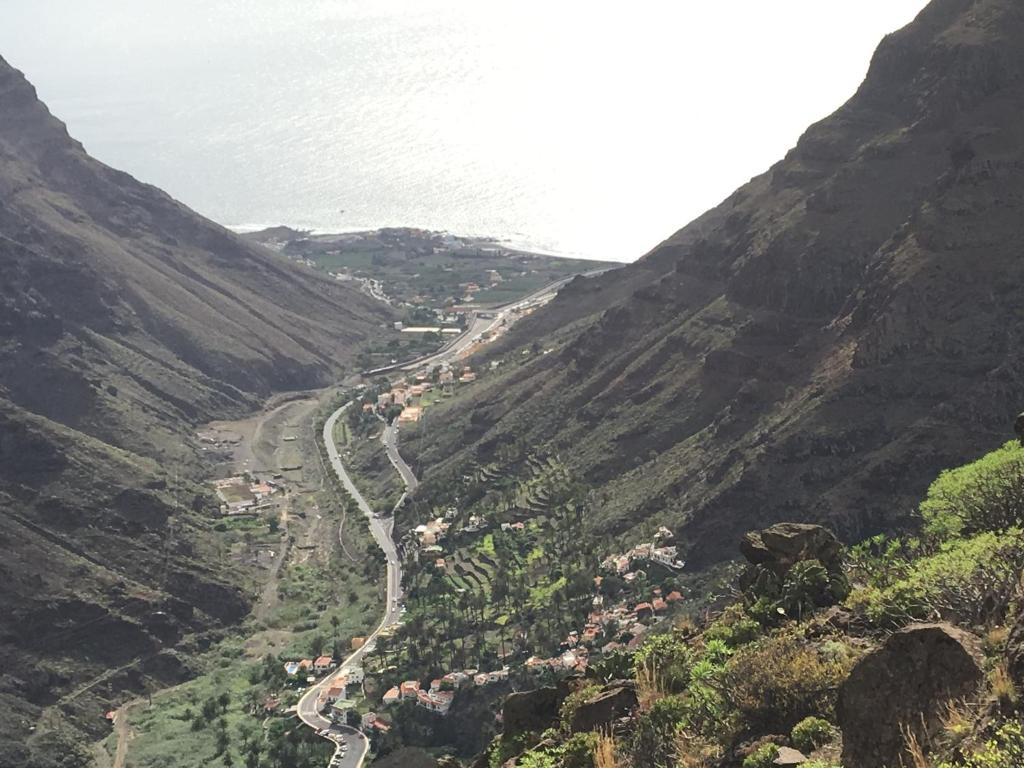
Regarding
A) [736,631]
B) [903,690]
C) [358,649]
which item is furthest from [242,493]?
[903,690]

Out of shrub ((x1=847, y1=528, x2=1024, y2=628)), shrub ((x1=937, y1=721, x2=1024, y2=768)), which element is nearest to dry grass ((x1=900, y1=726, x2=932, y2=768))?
shrub ((x1=937, y1=721, x2=1024, y2=768))

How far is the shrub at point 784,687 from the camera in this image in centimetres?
2145

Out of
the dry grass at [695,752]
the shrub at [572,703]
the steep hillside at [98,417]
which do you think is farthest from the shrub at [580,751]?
the steep hillside at [98,417]

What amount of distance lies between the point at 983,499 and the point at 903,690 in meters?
16.5

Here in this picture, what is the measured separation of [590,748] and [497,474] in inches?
3888

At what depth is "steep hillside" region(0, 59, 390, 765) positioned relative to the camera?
313 ft

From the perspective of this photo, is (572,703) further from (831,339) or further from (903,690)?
(831,339)

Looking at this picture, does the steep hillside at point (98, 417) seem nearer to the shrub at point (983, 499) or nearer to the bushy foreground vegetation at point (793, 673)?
the bushy foreground vegetation at point (793, 673)

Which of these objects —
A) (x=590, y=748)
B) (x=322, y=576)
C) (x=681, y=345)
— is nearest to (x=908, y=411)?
(x=681, y=345)

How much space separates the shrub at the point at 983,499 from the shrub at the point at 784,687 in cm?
1149

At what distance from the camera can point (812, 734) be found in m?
19.8

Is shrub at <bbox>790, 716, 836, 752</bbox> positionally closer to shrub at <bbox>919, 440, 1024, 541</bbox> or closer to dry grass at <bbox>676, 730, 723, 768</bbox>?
dry grass at <bbox>676, 730, 723, 768</bbox>

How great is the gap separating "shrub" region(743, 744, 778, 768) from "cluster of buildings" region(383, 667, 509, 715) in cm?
→ 6325

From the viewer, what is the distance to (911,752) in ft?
53.5
